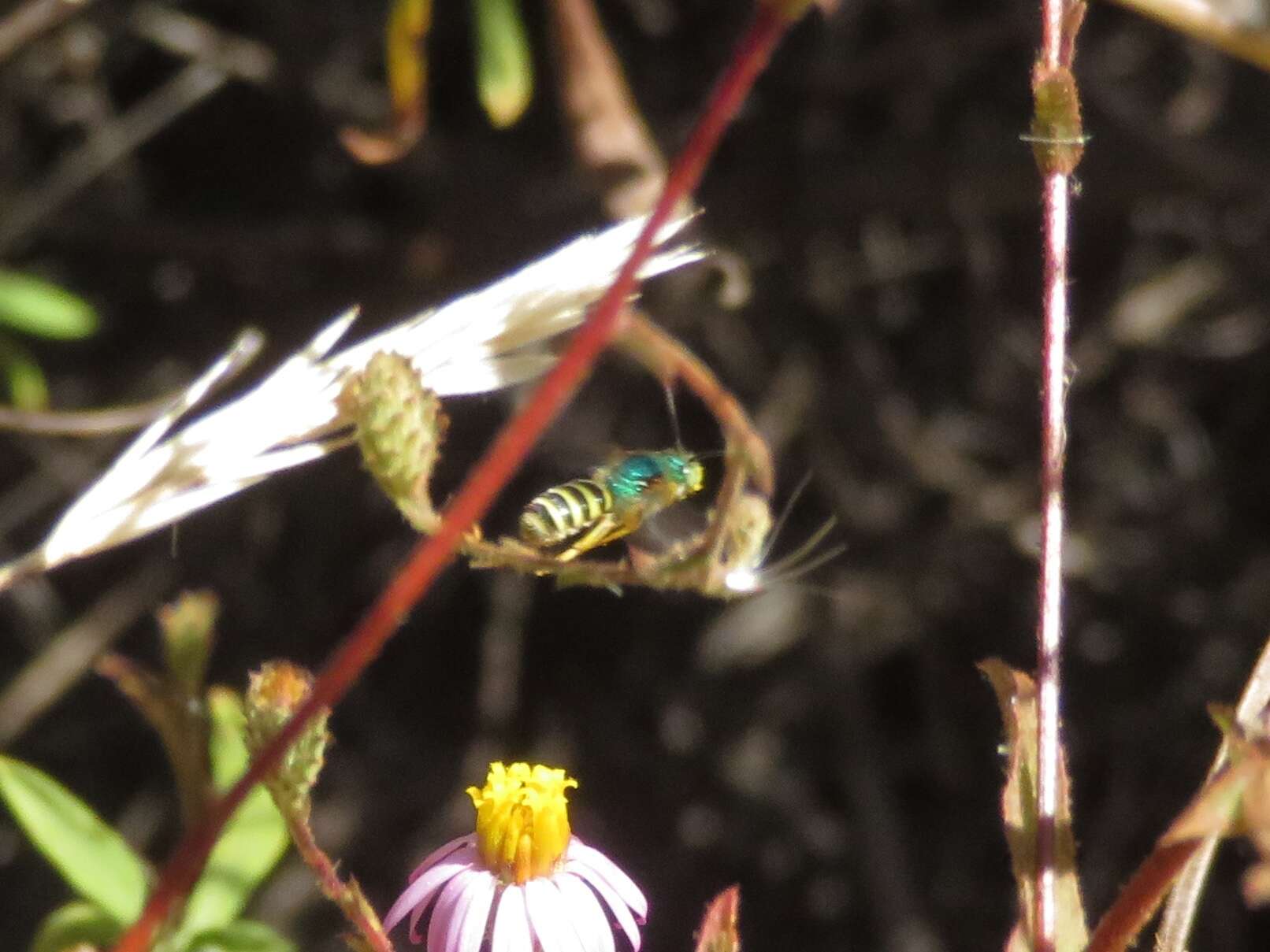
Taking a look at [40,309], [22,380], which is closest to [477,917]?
[40,309]

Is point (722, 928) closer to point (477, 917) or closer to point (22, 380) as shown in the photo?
point (477, 917)

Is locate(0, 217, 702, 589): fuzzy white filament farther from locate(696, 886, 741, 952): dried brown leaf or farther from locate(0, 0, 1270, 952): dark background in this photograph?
locate(0, 0, 1270, 952): dark background

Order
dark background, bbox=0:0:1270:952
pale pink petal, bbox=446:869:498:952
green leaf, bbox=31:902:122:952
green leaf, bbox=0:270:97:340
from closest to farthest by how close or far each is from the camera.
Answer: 1. pale pink petal, bbox=446:869:498:952
2. green leaf, bbox=31:902:122:952
3. green leaf, bbox=0:270:97:340
4. dark background, bbox=0:0:1270:952

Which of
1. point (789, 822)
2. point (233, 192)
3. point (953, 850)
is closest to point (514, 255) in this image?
point (233, 192)

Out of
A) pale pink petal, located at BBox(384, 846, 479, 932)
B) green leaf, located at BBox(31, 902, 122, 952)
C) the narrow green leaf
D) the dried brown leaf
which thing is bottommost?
the dried brown leaf

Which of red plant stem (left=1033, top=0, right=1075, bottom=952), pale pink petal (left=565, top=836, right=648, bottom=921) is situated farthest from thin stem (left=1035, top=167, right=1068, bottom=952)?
pale pink petal (left=565, top=836, right=648, bottom=921)

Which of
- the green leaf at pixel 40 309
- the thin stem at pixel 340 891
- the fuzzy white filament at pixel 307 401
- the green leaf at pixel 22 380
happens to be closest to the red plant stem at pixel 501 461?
the thin stem at pixel 340 891

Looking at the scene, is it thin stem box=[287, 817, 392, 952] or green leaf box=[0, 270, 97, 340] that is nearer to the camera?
thin stem box=[287, 817, 392, 952]
